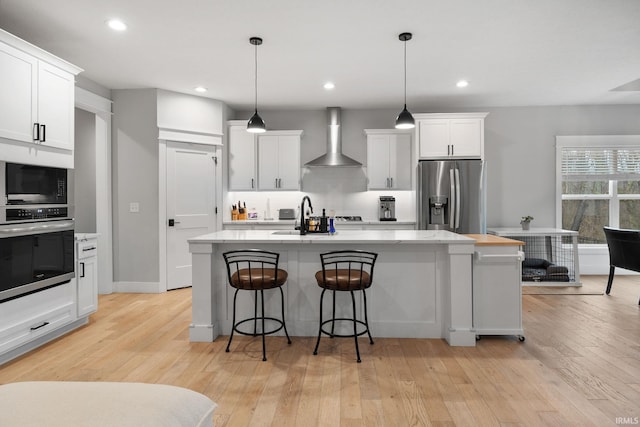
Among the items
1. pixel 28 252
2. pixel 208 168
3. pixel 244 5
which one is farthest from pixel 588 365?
pixel 208 168

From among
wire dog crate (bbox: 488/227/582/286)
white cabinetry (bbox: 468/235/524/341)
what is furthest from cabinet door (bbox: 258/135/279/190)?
white cabinetry (bbox: 468/235/524/341)

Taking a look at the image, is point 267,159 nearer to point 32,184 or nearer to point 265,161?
point 265,161

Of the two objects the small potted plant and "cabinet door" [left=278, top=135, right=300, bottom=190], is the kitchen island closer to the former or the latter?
"cabinet door" [left=278, top=135, right=300, bottom=190]

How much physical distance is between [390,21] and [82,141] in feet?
13.9

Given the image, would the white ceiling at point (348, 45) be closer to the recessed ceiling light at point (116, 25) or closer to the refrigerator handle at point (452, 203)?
the recessed ceiling light at point (116, 25)

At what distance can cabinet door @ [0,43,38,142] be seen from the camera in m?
2.75

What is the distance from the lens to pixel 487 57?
3977 mm

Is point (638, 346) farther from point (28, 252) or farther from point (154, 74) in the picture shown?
point (154, 74)

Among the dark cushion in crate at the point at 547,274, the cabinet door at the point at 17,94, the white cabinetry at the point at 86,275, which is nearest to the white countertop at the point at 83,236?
the white cabinetry at the point at 86,275

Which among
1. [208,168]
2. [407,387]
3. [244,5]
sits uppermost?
[244,5]

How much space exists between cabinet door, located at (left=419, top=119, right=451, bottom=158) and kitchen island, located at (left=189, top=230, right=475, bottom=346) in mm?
2458

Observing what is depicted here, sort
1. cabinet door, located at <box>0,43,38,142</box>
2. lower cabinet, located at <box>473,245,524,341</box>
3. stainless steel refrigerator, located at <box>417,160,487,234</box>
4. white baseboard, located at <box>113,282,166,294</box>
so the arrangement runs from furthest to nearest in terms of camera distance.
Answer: stainless steel refrigerator, located at <box>417,160,487,234</box> < white baseboard, located at <box>113,282,166,294</box> < lower cabinet, located at <box>473,245,524,341</box> < cabinet door, located at <box>0,43,38,142</box>

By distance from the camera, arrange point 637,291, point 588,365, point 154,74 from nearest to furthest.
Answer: point 588,365
point 154,74
point 637,291

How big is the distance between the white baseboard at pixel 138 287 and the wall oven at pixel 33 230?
164cm
